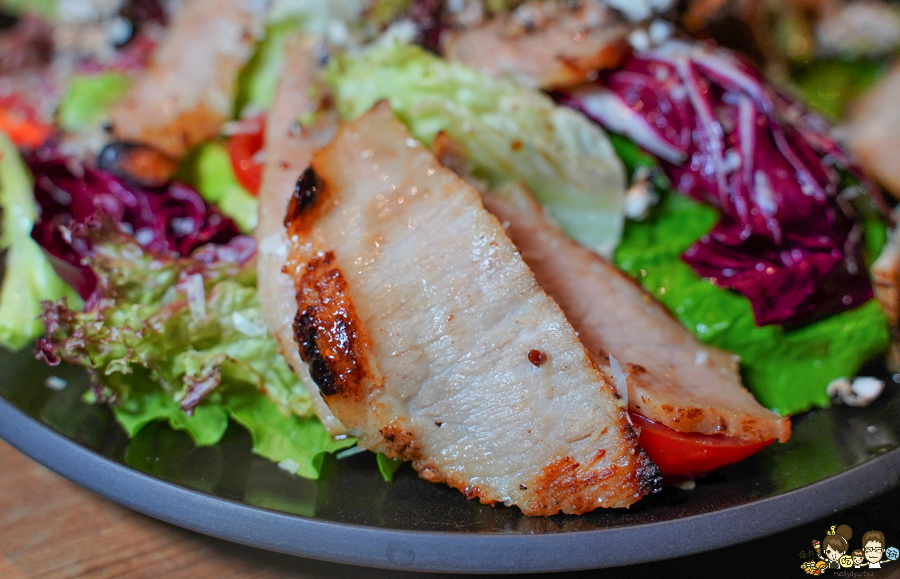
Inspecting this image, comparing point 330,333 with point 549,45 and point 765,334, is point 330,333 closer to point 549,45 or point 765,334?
point 765,334

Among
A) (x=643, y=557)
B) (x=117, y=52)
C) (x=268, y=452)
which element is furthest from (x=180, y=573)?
(x=117, y=52)

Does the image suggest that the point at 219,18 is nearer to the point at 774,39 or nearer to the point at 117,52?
the point at 117,52

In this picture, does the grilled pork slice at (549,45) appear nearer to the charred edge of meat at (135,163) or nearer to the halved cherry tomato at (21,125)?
the charred edge of meat at (135,163)

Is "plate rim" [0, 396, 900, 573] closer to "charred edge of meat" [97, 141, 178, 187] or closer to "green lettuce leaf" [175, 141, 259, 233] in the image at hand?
"green lettuce leaf" [175, 141, 259, 233]

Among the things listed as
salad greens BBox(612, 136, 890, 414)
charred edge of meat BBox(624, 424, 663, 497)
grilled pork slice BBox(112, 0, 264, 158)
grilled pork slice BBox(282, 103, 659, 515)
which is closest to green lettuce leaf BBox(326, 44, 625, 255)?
salad greens BBox(612, 136, 890, 414)

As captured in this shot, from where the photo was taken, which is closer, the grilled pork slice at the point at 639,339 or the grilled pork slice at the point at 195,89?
the grilled pork slice at the point at 639,339

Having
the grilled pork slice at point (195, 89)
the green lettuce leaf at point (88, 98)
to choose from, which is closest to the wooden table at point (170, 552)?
the grilled pork slice at point (195, 89)
